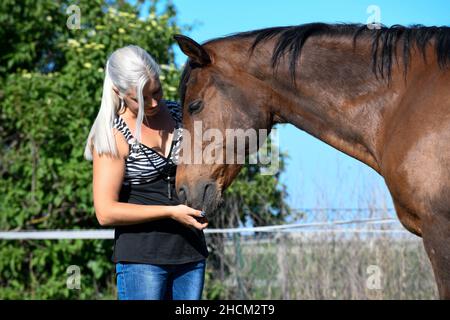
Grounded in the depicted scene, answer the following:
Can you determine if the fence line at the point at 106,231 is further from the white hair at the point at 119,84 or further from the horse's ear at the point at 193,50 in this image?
the white hair at the point at 119,84

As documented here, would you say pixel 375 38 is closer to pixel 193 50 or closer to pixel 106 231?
pixel 193 50

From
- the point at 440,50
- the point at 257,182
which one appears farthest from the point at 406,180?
the point at 257,182

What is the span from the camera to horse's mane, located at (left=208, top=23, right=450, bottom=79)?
294 centimetres

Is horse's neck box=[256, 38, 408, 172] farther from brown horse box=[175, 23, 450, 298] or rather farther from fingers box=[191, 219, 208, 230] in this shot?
fingers box=[191, 219, 208, 230]

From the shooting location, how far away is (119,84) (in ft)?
9.80

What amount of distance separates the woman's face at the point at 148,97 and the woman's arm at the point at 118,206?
0.50 feet

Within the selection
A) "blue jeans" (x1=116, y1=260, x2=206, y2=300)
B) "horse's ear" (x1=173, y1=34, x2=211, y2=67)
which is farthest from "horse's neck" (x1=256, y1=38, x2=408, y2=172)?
"blue jeans" (x1=116, y1=260, x2=206, y2=300)

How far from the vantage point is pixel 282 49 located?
126 inches

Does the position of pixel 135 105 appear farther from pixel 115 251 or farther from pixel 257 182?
pixel 257 182

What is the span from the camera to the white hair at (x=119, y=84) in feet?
9.71

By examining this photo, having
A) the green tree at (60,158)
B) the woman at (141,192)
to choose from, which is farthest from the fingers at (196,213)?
the green tree at (60,158)

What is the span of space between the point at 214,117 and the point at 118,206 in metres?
0.63

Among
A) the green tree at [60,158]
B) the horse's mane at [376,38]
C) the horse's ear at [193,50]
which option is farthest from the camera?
the green tree at [60,158]

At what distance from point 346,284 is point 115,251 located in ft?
12.3
